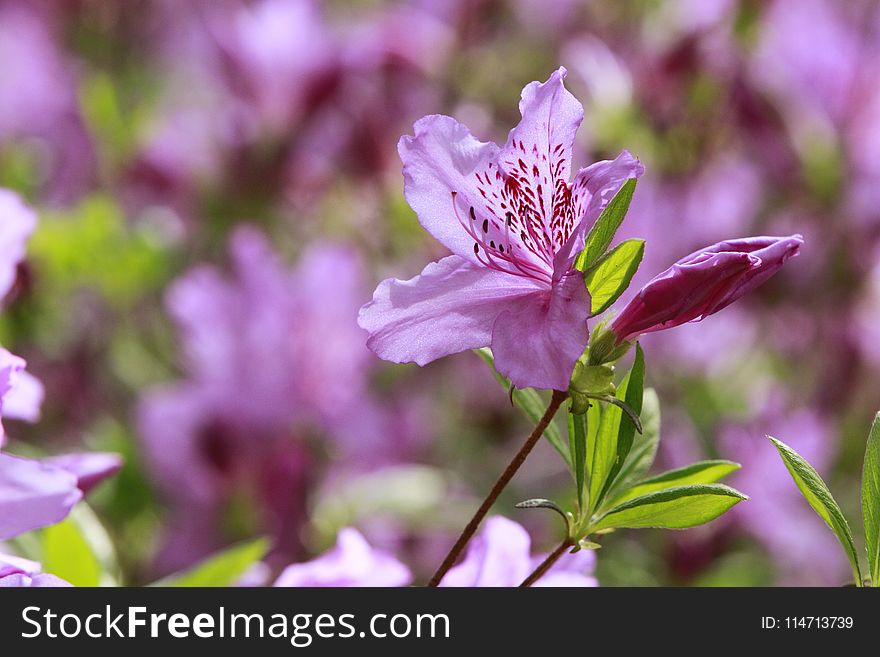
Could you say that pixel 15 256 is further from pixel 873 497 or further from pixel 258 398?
pixel 258 398

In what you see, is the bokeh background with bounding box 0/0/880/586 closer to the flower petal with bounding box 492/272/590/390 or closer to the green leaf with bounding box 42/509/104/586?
the green leaf with bounding box 42/509/104/586

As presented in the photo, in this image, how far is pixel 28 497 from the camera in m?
0.49

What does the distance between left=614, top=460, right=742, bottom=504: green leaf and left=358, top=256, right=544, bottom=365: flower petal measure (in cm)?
11

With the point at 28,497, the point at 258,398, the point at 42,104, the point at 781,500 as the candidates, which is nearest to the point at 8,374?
the point at 28,497

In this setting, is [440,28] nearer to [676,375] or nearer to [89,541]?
[676,375]

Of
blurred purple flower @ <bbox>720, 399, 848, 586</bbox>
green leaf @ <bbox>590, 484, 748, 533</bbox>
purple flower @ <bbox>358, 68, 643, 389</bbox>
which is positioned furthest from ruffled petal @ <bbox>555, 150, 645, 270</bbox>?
blurred purple flower @ <bbox>720, 399, 848, 586</bbox>

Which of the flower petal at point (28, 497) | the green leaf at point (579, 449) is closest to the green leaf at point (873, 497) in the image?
the green leaf at point (579, 449)

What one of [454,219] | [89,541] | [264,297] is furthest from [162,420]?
[454,219]

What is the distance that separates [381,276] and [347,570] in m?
0.93

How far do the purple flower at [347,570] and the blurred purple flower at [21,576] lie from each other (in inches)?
4.5

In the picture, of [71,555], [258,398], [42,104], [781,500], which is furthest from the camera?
[42,104]

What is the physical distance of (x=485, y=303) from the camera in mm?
489

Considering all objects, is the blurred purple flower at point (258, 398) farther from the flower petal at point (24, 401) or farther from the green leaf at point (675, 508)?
the green leaf at point (675, 508)

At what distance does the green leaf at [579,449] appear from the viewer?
50 cm
